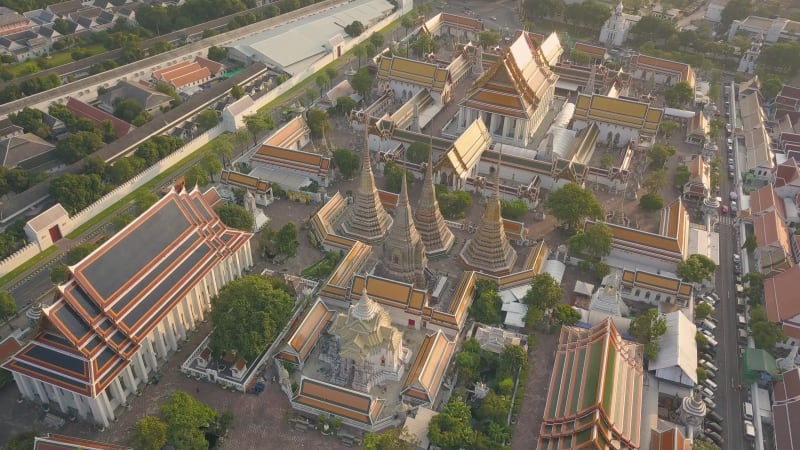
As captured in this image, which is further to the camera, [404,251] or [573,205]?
[573,205]

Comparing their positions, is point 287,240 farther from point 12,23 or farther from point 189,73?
point 12,23

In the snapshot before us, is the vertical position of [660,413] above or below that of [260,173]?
below

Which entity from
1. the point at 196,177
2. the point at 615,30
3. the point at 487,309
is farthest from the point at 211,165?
the point at 615,30

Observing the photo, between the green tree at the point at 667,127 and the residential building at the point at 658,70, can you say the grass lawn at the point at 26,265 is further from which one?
the residential building at the point at 658,70

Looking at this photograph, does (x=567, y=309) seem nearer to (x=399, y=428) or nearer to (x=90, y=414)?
(x=399, y=428)

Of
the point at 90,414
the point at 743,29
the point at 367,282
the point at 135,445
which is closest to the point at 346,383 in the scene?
the point at 367,282

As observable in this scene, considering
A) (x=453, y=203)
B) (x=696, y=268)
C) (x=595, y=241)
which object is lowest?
(x=453, y=203)

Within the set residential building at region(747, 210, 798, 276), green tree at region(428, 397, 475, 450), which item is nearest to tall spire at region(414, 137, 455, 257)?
green tree at region(428, 397, 475, 450)
